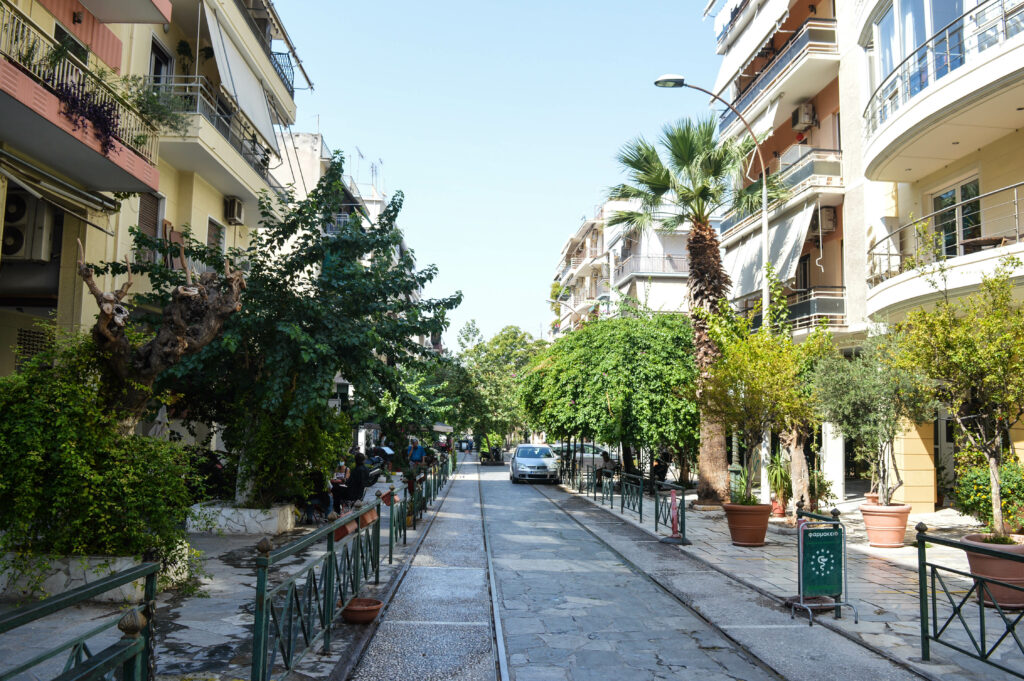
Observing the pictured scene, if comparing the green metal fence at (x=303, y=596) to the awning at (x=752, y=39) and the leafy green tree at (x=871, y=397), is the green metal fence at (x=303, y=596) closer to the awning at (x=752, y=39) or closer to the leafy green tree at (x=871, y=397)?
the leafy green tree at (x=871, y=397)

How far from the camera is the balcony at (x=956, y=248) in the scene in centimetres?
1215

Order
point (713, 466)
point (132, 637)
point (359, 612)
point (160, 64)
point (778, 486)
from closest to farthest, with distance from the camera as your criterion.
Answer: point (132, 637) → point (359, 612) → point (160, 64) → point (778, 486) → point (713, 466)

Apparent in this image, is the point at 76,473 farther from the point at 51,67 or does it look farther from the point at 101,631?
the point at 51,67

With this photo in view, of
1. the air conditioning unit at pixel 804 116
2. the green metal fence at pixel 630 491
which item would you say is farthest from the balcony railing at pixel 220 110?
the air conditioning unit at pixel 804 116

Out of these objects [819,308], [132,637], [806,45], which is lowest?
[132,637]

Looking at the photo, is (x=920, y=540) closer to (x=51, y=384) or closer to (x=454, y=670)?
(x=454, y=670)

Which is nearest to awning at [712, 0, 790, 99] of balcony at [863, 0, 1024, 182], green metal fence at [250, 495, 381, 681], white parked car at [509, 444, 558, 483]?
balcony at [863, 0, 1024, 182]

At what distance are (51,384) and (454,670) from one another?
15.3ft

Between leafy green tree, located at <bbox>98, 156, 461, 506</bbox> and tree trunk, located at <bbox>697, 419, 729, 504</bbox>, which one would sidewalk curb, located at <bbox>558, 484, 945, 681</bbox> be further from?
leafy green tree, located at <bbox>98, 156, 461, 506</bbox>

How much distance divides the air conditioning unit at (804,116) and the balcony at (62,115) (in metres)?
18.4

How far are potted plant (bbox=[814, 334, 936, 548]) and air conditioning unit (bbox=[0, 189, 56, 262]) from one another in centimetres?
1382

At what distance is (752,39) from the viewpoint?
24297mm

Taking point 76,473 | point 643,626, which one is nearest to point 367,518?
point 76,473

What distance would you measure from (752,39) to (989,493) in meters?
16.7
